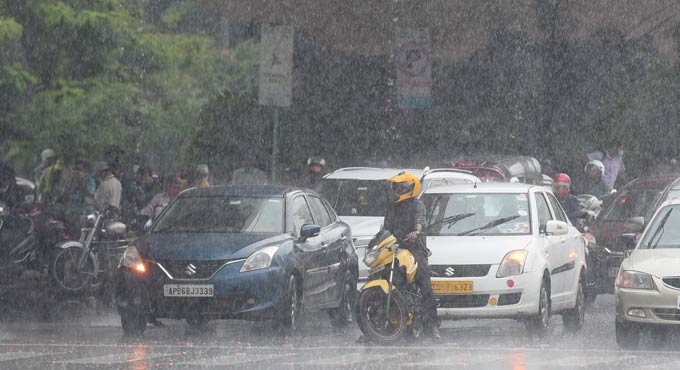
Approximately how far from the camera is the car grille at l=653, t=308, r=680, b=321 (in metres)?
13.8

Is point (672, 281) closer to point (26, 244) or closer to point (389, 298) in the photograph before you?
point (389, 298)

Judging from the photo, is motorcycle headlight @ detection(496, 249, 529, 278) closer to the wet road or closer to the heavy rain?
the heavy rain

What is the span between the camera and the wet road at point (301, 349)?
500 inches

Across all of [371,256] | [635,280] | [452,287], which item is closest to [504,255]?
[452,287]

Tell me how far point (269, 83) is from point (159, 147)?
3373 cm

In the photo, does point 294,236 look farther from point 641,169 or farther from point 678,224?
point 641,169

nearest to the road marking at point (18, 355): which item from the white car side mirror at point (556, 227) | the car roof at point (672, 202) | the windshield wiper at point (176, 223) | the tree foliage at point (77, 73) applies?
the windshield wiper at point (176, 223)

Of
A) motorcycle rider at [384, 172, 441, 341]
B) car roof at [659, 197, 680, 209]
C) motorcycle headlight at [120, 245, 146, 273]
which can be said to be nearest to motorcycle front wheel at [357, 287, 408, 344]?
motorcycle rider at [384, 172, 441, 341]

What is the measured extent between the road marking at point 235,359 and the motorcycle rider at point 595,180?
10.9 m

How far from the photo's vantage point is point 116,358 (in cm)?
1314

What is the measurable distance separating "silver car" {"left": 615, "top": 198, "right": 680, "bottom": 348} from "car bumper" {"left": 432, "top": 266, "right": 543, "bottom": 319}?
3.74 ft

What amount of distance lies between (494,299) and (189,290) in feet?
9.53

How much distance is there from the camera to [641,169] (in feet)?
110

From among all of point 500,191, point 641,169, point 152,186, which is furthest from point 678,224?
point 641,169
